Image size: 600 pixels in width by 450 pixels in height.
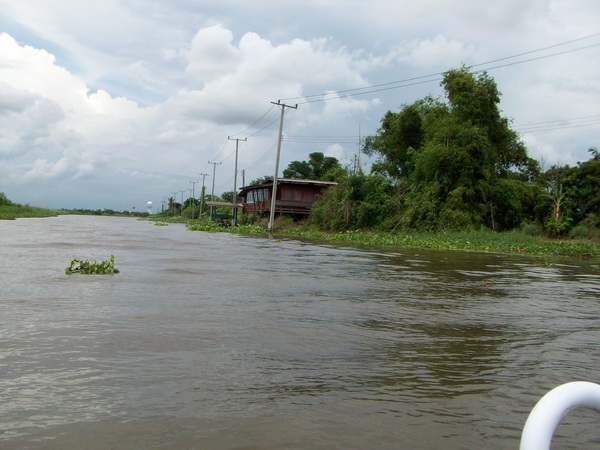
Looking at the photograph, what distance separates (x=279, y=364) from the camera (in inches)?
162

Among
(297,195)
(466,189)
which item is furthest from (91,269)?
(297,195)

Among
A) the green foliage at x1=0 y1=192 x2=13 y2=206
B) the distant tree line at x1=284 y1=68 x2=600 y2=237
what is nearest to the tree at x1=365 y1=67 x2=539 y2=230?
the distant tree line at x1=284 y1=68 x2=600 y2=237

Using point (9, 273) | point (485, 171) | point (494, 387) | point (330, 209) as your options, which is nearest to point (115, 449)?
point (494, 387)

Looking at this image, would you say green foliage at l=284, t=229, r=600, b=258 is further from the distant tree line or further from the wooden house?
the wooden house

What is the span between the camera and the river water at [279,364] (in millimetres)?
2848

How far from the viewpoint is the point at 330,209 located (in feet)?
117

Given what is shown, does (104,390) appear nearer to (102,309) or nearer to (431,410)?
(431,410)

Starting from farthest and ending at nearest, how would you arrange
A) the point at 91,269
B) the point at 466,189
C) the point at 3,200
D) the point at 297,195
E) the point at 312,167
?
1. the point at 312,167
2. the point at 3,200
3. the point at 297,195
4. the point at 466,189
5. the point at 91,269

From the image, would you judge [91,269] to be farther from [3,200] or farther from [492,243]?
[3,200]

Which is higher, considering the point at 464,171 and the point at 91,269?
the point at 464,171

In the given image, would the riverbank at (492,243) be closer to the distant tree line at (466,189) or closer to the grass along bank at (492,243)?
the grass along bank at (492,243)

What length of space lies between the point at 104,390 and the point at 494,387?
2.78 m

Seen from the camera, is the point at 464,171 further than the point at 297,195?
No

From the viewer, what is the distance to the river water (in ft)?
9.34
